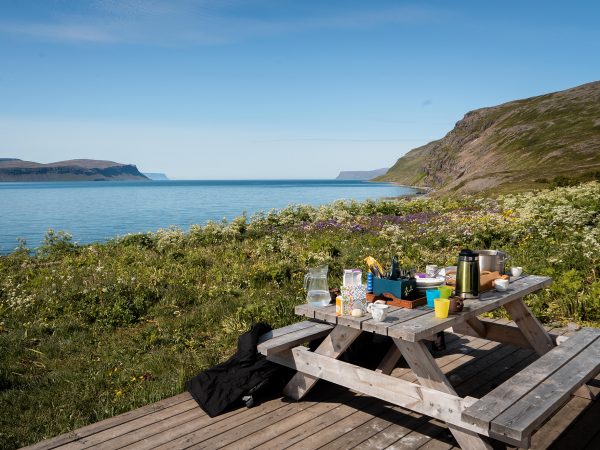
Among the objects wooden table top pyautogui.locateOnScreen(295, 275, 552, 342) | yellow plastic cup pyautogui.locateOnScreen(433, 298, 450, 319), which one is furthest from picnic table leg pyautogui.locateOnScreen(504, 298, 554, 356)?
yellow plastic cup pyautogui.locateOnScreen(433, 298, 450, 319)

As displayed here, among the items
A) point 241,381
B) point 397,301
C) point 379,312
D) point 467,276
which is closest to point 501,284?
point 467,276

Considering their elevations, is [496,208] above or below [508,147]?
below

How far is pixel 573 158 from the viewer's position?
74000 millimetres

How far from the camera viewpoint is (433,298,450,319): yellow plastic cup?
13.8 ft

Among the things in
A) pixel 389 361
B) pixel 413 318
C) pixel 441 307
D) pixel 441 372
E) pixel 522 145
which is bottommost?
pixel 389 361

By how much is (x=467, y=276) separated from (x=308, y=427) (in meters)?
2.11

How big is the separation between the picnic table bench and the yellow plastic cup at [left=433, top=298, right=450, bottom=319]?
5 centimetres

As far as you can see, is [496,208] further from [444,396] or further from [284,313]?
[444,396]

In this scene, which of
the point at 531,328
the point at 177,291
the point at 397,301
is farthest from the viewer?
the point at 177,291

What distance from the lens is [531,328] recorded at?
18.9 feet

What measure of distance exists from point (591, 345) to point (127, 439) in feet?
14.8

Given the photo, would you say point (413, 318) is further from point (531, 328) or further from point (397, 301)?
point (531, 328)

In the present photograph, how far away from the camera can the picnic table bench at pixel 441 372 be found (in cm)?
341

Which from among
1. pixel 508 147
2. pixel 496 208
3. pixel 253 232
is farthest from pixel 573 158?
pixel 253 232
